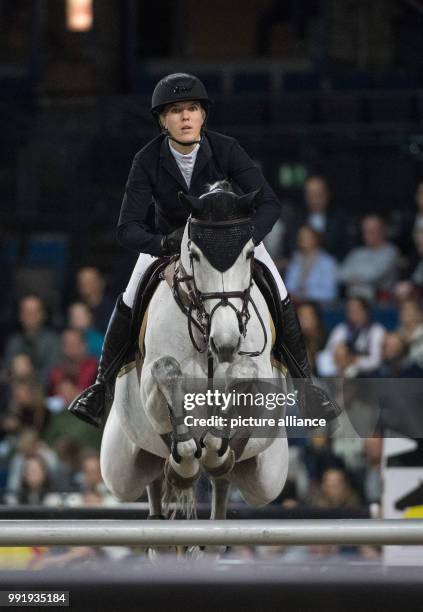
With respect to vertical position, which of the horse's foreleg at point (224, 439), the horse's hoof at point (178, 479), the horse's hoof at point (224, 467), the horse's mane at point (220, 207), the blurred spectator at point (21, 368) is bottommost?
the horse's hoof at point (178, 479)

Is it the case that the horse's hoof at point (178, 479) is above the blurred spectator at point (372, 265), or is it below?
below

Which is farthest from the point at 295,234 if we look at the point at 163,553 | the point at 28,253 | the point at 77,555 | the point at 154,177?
the point at 154,177

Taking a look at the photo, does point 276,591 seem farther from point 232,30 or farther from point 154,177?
point 232,30

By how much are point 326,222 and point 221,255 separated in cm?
508

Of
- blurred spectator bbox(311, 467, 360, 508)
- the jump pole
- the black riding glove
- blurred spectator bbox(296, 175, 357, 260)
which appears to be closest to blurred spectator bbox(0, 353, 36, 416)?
blurred spectator bbox(296, 175, 357, 260)

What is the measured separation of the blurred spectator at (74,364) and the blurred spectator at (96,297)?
0.30m

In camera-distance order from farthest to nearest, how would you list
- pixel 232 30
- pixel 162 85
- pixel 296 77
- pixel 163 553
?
pixel 232 30
pixel 296 77
pixel 163 553
pixel 162 85

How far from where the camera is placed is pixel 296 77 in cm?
1181

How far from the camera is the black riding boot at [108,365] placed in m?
5.40

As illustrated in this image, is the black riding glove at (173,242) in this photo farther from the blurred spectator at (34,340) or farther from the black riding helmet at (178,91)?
the blurred spectator at (34,340)

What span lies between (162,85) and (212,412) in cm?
117

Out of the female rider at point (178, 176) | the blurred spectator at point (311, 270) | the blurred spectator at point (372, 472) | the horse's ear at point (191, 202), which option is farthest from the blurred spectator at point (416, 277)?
the horse's ear at point (191, 202)

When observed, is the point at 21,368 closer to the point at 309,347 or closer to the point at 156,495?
the point at 309,347

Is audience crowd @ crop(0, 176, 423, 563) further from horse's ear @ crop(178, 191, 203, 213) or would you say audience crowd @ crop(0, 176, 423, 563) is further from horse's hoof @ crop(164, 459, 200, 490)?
horse's ear @ crop(178, 191, 203, 213)
